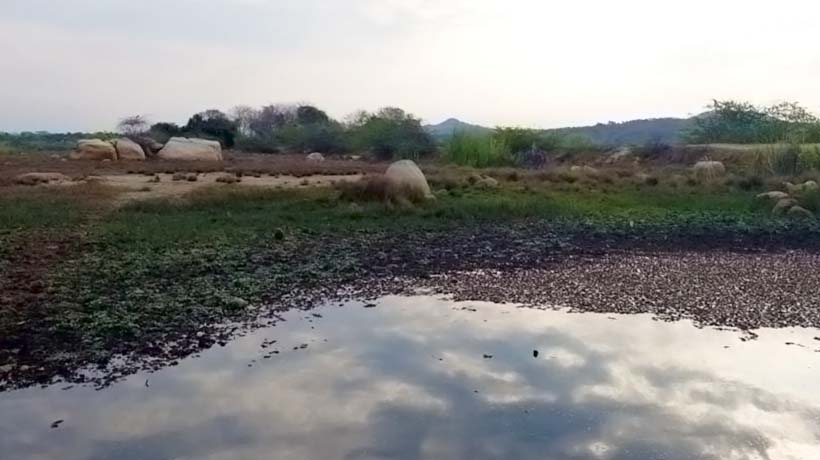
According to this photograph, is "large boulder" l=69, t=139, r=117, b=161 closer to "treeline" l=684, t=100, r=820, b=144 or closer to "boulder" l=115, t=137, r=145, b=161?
"boulder" l=115, t=137, r=145, b=161

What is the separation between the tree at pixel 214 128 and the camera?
113 feet

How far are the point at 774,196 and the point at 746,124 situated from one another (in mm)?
13052

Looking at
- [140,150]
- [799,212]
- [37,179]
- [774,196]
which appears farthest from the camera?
[140,150]

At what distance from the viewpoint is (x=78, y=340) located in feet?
17.2

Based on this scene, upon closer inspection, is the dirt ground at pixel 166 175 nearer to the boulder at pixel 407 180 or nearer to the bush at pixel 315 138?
the boulder at pixel 407 180

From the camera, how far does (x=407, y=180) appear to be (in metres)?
12.7

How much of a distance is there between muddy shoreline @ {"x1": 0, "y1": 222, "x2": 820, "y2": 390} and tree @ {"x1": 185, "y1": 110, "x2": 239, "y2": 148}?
25729 millimetres

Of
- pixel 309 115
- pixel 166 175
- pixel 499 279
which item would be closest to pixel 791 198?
pixel 499 279

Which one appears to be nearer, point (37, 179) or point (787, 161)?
point (37, 179)

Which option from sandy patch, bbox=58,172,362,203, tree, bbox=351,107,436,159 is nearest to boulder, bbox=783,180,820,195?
sandy patch, bbox=58,172,362,203

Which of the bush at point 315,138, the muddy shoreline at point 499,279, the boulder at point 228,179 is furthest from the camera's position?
the bush at point 315,138

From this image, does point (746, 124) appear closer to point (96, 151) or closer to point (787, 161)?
point (787, 161)

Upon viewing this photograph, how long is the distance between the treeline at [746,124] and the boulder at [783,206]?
9.59 m

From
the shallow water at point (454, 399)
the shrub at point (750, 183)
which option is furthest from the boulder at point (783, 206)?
the shallow water at point (454, 399)
